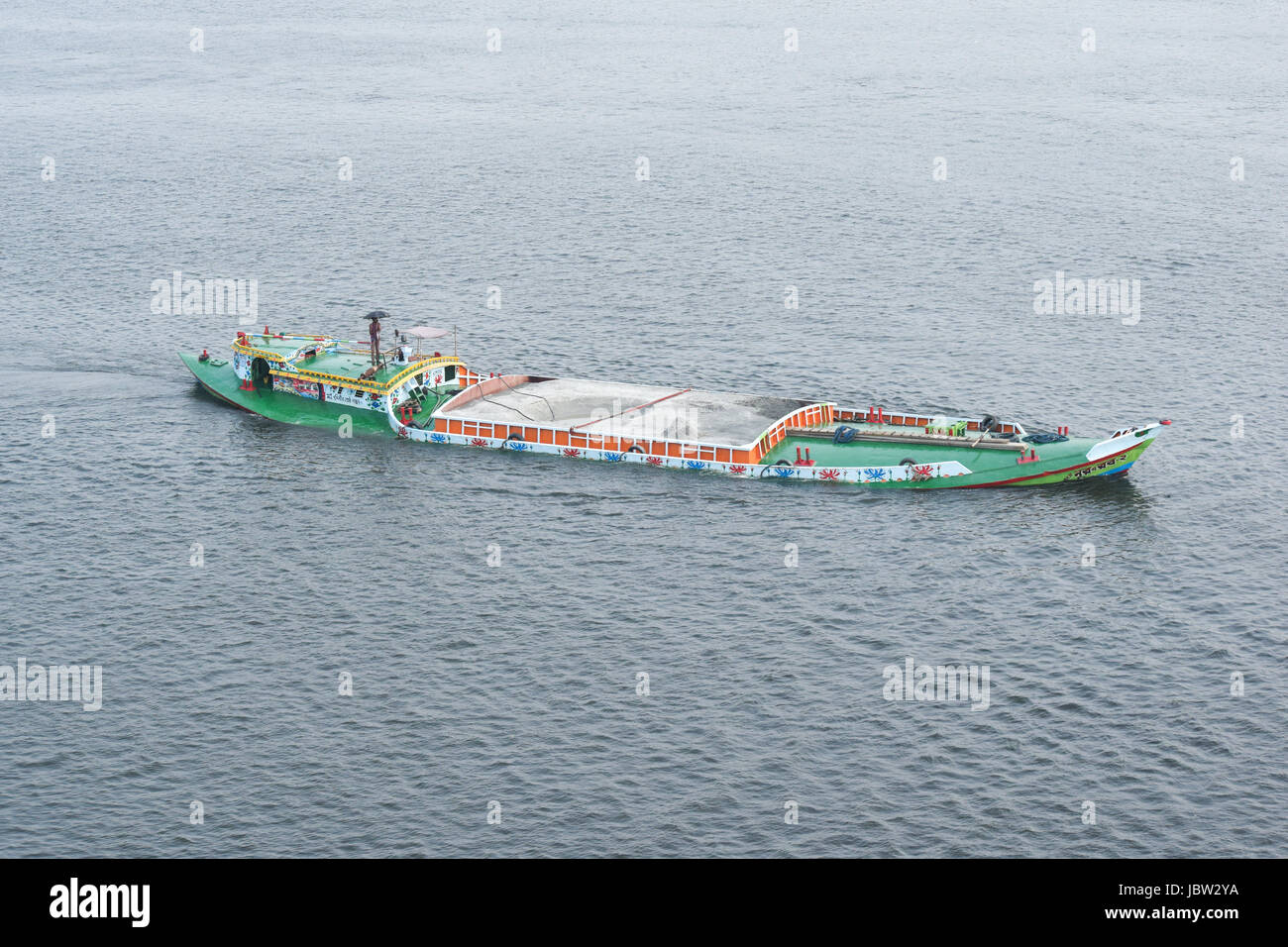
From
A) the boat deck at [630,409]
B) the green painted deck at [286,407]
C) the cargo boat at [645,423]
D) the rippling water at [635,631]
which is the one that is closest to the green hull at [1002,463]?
the cargo boat at [645,423]

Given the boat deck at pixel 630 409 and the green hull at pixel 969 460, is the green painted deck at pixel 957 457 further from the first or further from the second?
the boat deck at pixel 630 409

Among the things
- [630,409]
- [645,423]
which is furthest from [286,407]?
[645,423]

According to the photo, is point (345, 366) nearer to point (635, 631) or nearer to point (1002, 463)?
point (635, 631)

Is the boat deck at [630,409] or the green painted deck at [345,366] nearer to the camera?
the boat deck at [630,409]

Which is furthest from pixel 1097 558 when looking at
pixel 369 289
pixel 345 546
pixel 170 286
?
pixel 170 286

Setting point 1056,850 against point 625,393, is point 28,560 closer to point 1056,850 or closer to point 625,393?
point 625,393

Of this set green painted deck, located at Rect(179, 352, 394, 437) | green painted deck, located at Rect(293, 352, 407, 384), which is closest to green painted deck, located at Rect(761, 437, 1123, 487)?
green painted deck, located at Rect(293, 352, 407, 384)

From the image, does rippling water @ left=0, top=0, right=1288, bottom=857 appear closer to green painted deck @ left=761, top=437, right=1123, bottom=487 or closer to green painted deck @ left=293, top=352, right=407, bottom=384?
green painted deck @ left=761, top=437, right=1123, bottom=487
